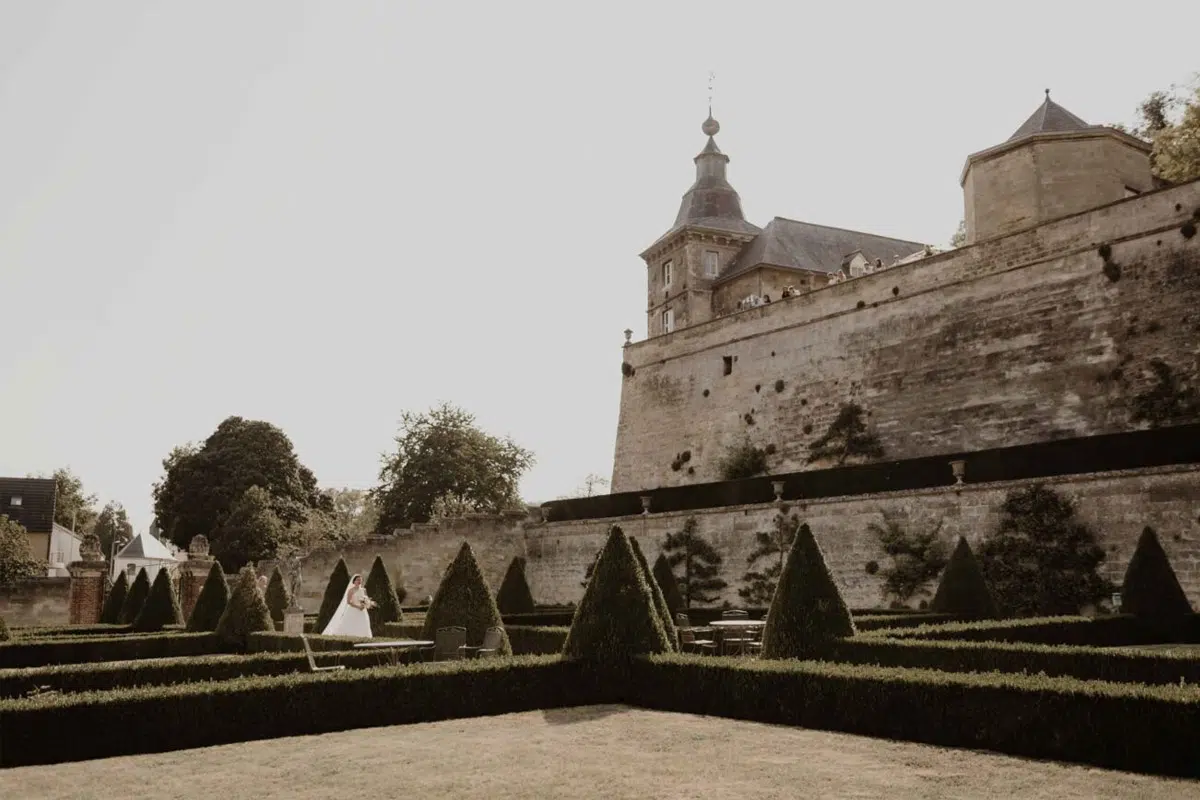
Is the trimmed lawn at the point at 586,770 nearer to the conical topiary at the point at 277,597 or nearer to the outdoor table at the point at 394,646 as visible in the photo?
the outdoor table at the point at 394,646

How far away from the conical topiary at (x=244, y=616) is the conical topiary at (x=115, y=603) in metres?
9.44

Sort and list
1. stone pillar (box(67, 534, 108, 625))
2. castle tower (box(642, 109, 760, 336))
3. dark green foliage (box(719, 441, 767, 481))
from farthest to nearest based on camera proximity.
Result: castle tower (box(642, 109, 760, 336))
dark green foliage (box(719, 441, 767, 481))
stone pillar (box(67, 534, 108, 625))

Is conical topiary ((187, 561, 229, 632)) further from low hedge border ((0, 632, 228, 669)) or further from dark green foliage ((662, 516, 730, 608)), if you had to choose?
dark green foliage ((662, 516, 730, 608))


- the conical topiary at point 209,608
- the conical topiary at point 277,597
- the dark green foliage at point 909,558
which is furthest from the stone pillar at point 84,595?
the dark green foliage at point 909,558

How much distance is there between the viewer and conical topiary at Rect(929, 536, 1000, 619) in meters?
19.0

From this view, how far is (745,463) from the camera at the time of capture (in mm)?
32844

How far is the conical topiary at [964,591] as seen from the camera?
62.4 feet

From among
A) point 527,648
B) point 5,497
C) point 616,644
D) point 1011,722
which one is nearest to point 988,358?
point 527,648

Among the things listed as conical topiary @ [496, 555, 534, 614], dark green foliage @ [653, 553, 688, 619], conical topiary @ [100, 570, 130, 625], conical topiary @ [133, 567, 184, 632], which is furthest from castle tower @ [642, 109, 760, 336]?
conical topiary @ [133, 567, 184, 632]

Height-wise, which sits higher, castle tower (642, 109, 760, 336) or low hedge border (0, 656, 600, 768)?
castle tower (642, 109, 760, 336)

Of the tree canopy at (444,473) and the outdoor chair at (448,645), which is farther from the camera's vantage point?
the tree canopy at (444,473)

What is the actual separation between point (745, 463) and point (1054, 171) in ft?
42.1

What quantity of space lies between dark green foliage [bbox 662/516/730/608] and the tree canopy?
90.3ft

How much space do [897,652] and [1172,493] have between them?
1004cm
